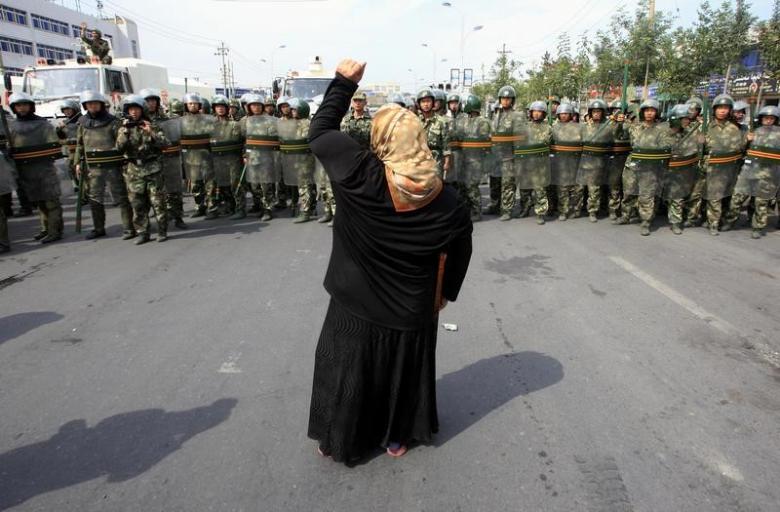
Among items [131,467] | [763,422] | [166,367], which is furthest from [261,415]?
[763,422]

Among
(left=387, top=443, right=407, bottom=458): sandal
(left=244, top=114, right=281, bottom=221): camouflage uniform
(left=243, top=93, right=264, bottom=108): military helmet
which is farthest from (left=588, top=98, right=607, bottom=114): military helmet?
(left=387, top=443, right=407, bottom=458): sandal

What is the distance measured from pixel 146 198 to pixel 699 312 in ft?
23.7

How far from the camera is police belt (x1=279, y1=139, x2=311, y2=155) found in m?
8.70

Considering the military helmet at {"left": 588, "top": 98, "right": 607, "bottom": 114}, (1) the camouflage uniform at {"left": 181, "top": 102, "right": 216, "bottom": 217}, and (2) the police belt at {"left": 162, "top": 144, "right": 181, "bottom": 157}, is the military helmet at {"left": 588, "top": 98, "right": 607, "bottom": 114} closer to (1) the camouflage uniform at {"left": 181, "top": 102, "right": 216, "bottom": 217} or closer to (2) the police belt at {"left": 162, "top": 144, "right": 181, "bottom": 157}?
(1) the camouflage uniform at {"left": 181, "top": 102, "right": 216, "bottom": 217}

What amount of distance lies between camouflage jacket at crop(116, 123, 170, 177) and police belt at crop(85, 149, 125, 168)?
0.25 m

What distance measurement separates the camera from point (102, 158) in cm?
739

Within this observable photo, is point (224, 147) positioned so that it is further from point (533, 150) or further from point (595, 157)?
point (595, 157)

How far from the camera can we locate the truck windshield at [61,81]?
1364 centimetres

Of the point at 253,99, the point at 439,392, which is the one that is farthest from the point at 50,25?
the point at 439,392

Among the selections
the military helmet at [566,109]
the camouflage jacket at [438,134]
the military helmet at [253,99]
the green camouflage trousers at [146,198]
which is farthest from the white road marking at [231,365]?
the military helmet at [566,109]

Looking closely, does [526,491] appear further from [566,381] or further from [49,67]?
[49,67]

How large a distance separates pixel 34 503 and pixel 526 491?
95.5 inches

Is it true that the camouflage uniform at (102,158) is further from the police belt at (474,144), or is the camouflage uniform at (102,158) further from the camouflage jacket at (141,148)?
the police belt at (474,144)

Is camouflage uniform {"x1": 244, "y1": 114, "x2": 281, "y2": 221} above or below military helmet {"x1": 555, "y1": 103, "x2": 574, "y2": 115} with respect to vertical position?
below
